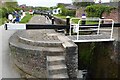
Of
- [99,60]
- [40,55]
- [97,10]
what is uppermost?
[97,10]

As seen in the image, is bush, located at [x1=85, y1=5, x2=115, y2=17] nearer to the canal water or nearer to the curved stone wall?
the canal water

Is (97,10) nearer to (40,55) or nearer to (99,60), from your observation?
(99,60)

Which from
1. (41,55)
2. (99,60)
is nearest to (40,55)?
(41,55)

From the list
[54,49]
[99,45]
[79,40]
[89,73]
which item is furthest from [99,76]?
[54,49]

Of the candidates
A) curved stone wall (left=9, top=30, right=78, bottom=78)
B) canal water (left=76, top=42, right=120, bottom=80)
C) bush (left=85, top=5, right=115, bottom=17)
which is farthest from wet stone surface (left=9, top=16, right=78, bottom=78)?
bush (left=85, top=5, right=115, bottom=17)

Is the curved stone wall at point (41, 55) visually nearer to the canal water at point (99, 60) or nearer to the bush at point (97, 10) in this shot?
the canal water at point (99, 60)

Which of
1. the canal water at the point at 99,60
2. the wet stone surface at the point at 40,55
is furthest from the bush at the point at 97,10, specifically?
the wet stone surface at the point at 40,55

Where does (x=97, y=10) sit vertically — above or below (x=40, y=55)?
above

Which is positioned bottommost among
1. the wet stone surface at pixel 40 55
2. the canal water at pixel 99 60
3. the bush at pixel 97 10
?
the canal water at pixel 99 60

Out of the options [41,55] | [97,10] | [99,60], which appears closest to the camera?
[41,55]

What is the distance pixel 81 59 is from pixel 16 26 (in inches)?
143

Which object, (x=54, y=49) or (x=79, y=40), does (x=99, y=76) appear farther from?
(x=54, y=49)

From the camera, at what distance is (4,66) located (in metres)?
8.55

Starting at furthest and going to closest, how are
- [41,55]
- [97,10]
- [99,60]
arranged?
[97,10] < [99,60] < [41,55]
